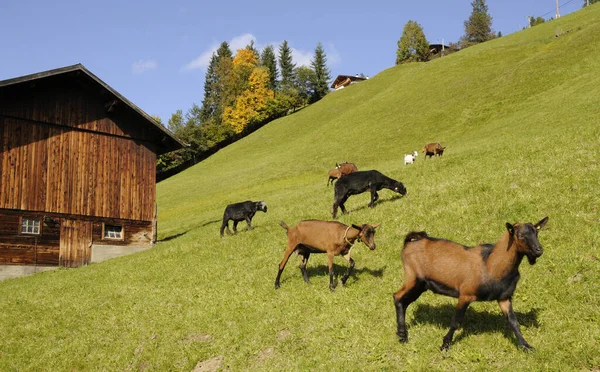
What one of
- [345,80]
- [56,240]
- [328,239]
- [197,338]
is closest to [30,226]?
[56,240]

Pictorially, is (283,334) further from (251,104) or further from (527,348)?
(251,104)

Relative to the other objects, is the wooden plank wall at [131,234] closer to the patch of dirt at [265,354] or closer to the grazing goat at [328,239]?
the grazing goat at [328,239]

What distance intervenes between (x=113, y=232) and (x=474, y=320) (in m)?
29.3

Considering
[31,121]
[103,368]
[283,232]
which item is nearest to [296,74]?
[31,121]

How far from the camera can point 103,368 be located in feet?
42.5

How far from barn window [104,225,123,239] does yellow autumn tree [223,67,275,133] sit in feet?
258

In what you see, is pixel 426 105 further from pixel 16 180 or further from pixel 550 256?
pixel 550 256

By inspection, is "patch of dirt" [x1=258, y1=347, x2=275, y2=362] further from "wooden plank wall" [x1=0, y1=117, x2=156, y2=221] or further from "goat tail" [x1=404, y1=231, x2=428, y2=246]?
"wooden plank wall" [x1=0, y1=117, x2=156, y2=221]

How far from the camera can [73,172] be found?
108 feet

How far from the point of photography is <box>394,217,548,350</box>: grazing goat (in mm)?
8336

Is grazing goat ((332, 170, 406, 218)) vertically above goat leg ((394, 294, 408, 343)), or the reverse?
grazing goat ((332, 170, 406, 218))

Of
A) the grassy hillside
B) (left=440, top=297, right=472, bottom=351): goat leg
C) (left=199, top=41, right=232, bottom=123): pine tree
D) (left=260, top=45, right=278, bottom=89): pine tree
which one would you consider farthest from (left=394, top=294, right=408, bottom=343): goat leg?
(left=260, top=45, right=278, bottom=89): pine tree

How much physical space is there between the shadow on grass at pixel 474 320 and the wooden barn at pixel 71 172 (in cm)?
2748

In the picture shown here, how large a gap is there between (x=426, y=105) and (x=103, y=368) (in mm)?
59830
